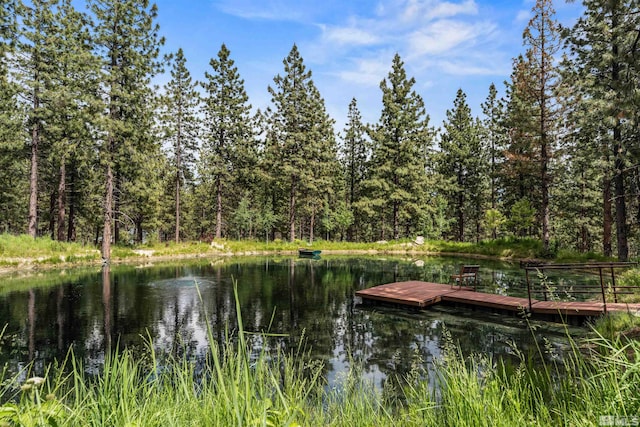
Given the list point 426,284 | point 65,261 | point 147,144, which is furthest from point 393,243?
point 65,261

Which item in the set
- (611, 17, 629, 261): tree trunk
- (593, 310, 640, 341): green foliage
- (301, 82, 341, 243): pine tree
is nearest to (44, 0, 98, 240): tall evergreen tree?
(301, 82, 341, 243): pine tree

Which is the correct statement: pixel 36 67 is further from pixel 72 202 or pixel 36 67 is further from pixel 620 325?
pixel 620 325

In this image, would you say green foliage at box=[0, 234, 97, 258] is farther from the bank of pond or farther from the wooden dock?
the wooden dock

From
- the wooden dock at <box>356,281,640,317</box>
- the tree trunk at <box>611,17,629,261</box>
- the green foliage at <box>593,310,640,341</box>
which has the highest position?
the tree trunk at <box>611,17,629,261</box>

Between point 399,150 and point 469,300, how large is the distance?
29.6 m

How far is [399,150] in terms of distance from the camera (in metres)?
40.5

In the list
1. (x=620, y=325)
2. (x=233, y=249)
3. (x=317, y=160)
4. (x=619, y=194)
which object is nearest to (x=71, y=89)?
(x=233, y=249)

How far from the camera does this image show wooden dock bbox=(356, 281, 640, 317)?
1010 cm

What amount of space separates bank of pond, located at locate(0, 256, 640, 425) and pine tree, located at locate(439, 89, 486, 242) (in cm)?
2461

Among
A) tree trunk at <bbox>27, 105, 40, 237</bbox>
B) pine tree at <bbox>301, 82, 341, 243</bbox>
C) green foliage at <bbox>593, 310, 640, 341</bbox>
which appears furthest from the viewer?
pine tree at <bbox>301, 82, 341, 243</bbox>

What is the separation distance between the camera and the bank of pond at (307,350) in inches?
130

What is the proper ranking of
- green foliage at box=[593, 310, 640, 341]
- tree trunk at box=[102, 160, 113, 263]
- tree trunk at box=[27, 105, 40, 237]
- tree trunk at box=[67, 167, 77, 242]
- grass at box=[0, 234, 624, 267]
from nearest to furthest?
green foliage at box=[593, 310, 640, 341], grass at box=[0, 234, 624, 267], tree trunk at box=[102, 160, 113, 263], tree trunk at box=[27, 105, 40, 237], tree trunk at box=[67, 167, 77, 242]

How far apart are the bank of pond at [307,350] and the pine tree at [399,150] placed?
69.5 feet

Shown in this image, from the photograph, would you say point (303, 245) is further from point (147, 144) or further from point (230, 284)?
point (230, 284)
